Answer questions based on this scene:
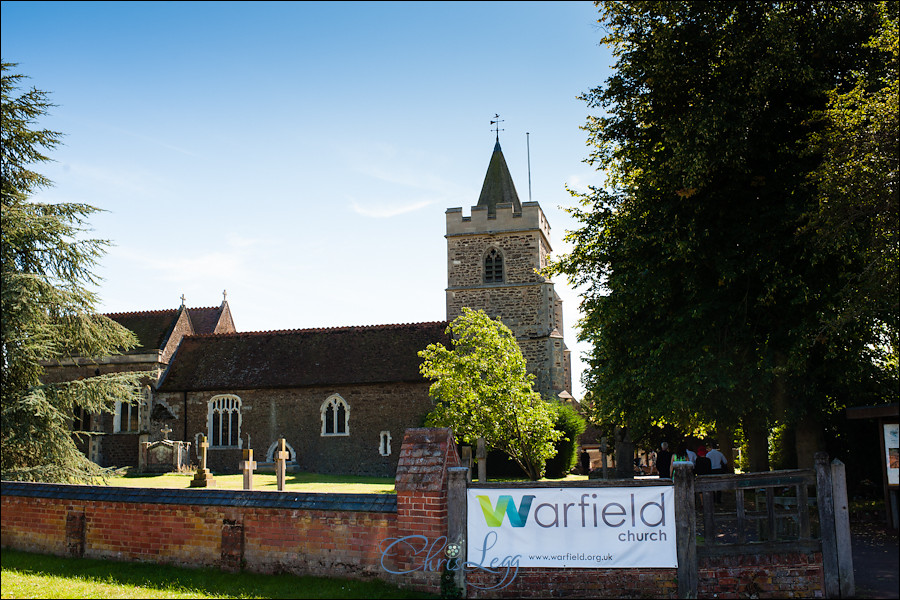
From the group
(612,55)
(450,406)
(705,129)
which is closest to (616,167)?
(612,55)

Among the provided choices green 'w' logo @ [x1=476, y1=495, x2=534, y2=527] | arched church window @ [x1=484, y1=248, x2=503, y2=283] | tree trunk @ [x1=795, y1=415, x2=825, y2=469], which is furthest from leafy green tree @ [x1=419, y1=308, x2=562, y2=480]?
green 'w' logo @ [x1=476, y1=495, x2=534, y2=527]

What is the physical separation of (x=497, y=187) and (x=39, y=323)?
897 inches

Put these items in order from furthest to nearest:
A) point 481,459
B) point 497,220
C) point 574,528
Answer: point 497,220 < point 481,459 < point 574,528

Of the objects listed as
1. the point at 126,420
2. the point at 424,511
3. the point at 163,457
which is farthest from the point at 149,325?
the point at 424,511

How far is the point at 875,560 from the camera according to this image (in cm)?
938

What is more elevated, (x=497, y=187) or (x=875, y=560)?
(x=497, y=187)

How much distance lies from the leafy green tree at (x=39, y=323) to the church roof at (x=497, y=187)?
1946 centimetres

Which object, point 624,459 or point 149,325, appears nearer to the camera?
point 624,459

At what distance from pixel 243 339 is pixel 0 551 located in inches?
837

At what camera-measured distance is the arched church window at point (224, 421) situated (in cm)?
2822

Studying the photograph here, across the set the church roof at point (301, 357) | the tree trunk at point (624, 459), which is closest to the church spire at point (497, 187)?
the church roof at point (301, 357)

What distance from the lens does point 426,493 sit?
7.89 m

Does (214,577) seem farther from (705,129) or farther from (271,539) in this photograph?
(705,129)

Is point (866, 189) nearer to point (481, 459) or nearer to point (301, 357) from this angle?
point (481, 459)
